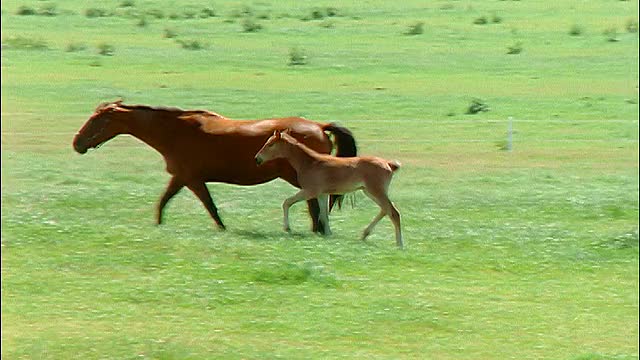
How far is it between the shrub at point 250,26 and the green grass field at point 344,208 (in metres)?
0.14

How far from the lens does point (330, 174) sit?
14523 mm

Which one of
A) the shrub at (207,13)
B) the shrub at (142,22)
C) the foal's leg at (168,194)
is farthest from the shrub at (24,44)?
the foal's leg at (168,194)

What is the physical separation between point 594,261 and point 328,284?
2.75 metres

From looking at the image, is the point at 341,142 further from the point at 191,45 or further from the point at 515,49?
the point at 515,49

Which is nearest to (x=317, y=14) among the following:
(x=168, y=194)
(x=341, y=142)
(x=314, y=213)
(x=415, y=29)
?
(x=415, y=29)

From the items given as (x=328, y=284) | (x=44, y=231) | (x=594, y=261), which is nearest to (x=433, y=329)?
(x=328, y=284)

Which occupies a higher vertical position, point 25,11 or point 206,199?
point 206,199

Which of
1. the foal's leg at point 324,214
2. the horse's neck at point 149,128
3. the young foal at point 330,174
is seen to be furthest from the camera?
the horse's neck at point 149,128

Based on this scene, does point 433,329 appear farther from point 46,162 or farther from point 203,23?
point 203,23

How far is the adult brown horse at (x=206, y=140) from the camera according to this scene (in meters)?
15.4

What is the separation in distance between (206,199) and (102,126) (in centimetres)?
139

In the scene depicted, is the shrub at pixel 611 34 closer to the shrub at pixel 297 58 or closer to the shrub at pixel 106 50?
the shrub at pixel 297 58

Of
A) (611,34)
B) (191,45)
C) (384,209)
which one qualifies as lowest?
(611,34)

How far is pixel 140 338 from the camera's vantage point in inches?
407
